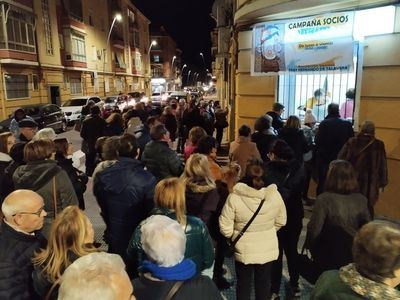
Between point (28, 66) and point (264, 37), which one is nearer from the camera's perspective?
point (264, 37)

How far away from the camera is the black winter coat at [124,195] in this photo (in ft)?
11.9

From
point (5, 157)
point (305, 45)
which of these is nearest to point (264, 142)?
point (305, 45)

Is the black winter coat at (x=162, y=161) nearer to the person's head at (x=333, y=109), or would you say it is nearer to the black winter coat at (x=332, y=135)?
the black winter coat at (x=332, y=135)

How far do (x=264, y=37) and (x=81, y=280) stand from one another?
7146mm

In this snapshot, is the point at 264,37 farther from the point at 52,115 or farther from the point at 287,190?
the point at 52,115

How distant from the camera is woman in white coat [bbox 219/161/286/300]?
322 centimetres

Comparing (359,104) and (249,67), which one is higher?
(249,67)

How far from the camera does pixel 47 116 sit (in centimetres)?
1897

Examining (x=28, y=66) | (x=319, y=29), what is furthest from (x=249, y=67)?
(x=28, y=66)

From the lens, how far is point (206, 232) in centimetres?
295

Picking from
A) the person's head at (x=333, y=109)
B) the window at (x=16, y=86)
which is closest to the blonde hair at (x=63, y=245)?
the person's head at (x=333, y=109)

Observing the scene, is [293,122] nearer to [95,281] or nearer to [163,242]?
[163,242]

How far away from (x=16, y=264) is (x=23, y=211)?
14.0 inches

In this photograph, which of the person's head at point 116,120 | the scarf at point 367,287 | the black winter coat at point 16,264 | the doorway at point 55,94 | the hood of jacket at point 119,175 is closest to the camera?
the scarf at point 367,287
